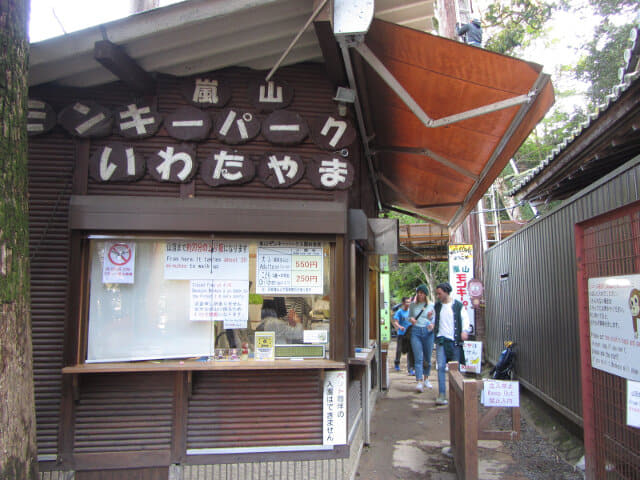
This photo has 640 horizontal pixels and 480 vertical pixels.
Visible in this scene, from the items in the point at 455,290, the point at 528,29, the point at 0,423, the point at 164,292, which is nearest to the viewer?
the point at 0,423

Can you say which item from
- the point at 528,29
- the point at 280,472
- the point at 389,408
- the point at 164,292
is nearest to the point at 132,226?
the point at 164,292

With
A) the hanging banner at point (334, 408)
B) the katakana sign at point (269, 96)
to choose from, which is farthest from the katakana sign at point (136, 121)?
the hanging banner at point (334, 408)

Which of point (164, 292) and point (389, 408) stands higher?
point (164, 292)

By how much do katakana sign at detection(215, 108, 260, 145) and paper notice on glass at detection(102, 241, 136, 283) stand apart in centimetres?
133

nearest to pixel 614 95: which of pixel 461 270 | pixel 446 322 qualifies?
pixel 446 322

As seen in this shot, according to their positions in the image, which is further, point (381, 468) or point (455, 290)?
point (455, 290)

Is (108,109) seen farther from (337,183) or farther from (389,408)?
(389,408)

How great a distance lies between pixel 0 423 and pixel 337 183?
10.4ft

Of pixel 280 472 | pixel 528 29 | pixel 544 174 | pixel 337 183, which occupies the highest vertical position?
pixel 528 29

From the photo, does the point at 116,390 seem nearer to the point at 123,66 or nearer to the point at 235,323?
the point at 235,323

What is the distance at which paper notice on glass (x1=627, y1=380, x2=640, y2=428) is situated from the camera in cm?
310

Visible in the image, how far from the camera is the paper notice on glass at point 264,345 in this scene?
14.9 feet

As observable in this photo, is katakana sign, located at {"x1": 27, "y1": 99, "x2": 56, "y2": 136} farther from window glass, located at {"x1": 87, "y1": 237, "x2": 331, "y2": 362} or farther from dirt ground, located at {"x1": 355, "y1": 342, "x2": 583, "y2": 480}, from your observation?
dirt ground, located at {"x1": 355, "y1": 342, "x2": 583, "y2": 480}

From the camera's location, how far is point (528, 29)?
15375mm
